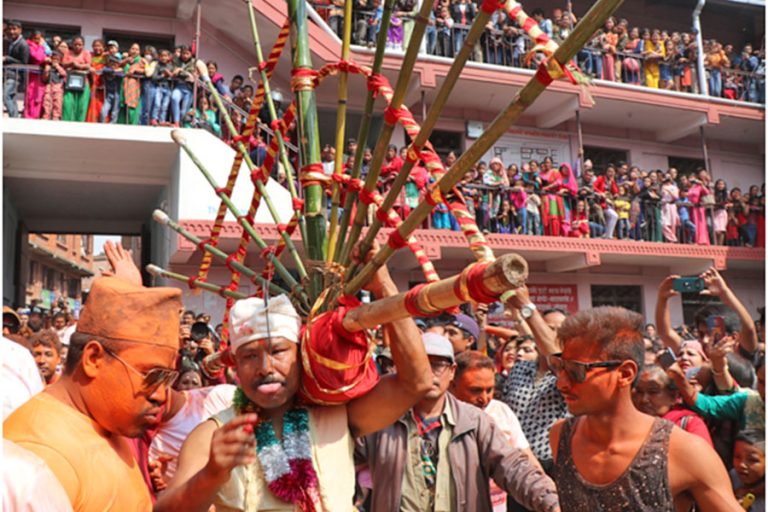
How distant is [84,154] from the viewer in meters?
10.6

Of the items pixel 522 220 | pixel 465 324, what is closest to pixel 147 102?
pixel 522 220

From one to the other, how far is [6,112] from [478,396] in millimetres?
9182

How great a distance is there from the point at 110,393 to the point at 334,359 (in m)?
0.69

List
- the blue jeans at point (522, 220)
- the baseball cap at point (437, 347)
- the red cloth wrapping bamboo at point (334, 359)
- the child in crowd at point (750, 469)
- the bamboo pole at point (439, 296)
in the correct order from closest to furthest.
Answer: the bamboo pole at point (439, 296) < the red cloth wrapping bamboo at point (334, 359) < the baseball cap at point (437, 347) < the child in crowd at point (750, 469) < the blue jeans at point (522, 220)

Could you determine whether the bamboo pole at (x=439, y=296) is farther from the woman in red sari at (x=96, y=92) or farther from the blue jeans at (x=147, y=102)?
the woman in red sari at (x=96, y=92)

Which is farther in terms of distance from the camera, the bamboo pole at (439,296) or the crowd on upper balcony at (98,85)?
the crowd on upper balcony at (98,85)

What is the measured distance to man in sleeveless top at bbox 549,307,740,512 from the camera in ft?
7.20

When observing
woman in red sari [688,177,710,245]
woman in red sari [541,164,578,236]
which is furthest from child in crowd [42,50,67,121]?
woman in red sari [688,177,710,245]

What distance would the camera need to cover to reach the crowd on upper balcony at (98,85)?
33.0 feet

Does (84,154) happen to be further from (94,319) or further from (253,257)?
(94,319)

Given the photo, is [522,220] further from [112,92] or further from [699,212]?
[112,92]

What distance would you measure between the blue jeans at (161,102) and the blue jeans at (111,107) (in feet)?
1.72

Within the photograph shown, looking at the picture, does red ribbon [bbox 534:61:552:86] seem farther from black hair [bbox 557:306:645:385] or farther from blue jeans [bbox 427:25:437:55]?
A: blue jeans [bbox 427:25:437:55]

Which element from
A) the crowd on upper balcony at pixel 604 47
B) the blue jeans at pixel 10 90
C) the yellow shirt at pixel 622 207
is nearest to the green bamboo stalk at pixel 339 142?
the blue jeans at pixel 10 90
